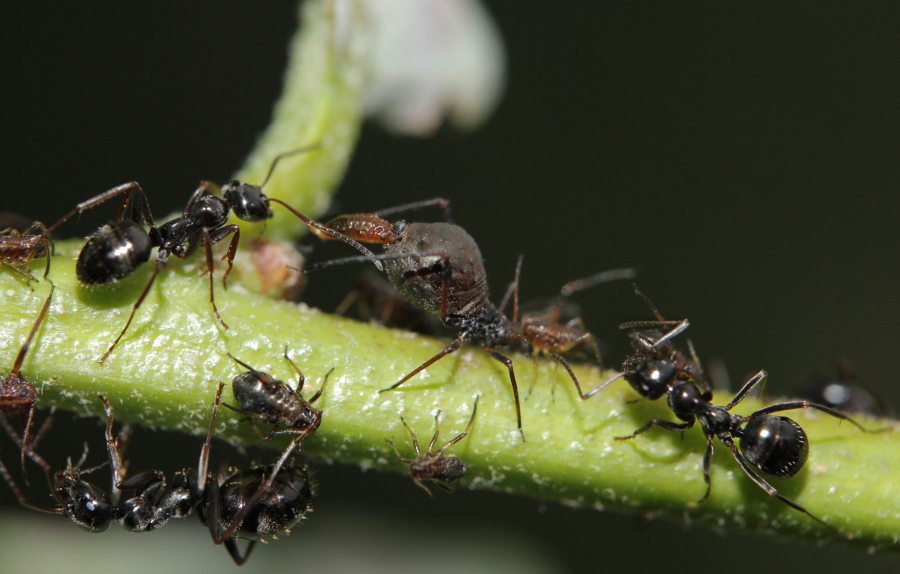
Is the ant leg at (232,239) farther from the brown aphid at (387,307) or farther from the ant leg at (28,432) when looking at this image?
the brown aphid at (387,307)

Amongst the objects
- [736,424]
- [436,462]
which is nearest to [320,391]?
[436,462]

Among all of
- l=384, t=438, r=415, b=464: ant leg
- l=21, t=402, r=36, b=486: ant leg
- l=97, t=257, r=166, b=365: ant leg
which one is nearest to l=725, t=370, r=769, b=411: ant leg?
l=384, t=438, r=415, b=464: ant leg

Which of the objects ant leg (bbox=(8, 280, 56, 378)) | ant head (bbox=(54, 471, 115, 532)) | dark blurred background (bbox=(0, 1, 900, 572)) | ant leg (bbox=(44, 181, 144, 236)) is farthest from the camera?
dark blurred background (bbox=(0, 1, 900, 572))

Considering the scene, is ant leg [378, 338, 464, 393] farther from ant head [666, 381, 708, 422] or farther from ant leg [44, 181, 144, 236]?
ant leg [44, 181, 144, 236]

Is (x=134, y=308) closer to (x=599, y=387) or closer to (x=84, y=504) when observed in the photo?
(x=84, y=504)

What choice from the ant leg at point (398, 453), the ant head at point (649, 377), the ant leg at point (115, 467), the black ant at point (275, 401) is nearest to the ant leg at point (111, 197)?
the black ant at point (275, 401)

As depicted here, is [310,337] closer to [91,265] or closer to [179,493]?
[91,265]
